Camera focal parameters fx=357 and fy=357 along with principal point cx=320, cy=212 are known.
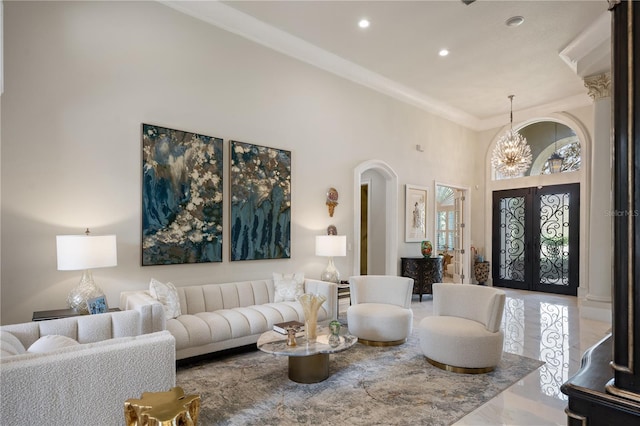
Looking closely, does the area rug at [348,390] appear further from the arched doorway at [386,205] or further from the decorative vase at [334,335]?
the arched doorway at [386,205]

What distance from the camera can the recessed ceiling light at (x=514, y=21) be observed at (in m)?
4.63

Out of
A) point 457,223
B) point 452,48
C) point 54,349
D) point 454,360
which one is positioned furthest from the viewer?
point 457,223

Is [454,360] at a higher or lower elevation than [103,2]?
lower

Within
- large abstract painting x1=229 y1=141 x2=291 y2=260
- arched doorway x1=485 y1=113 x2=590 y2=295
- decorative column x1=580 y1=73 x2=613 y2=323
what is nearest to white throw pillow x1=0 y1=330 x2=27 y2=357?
large abstract painting x1=229 y1=141 x2=291 y2=260

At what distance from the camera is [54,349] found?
199 cm

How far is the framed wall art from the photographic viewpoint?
23.5 feet

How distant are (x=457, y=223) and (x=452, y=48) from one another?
4.64 m

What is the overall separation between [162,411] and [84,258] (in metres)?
2.21

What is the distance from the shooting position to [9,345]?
210cm

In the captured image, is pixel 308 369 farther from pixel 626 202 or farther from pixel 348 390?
pixel 626 202

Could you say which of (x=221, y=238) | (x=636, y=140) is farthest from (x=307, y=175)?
(x=636, y=140)

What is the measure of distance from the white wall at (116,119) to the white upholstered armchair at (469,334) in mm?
2328

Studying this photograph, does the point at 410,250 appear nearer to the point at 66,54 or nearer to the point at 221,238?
the point at 221,238

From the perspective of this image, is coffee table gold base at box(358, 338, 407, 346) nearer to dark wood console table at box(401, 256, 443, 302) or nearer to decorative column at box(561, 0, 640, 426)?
dark wood console table at box(401, 256, 443, 302)
